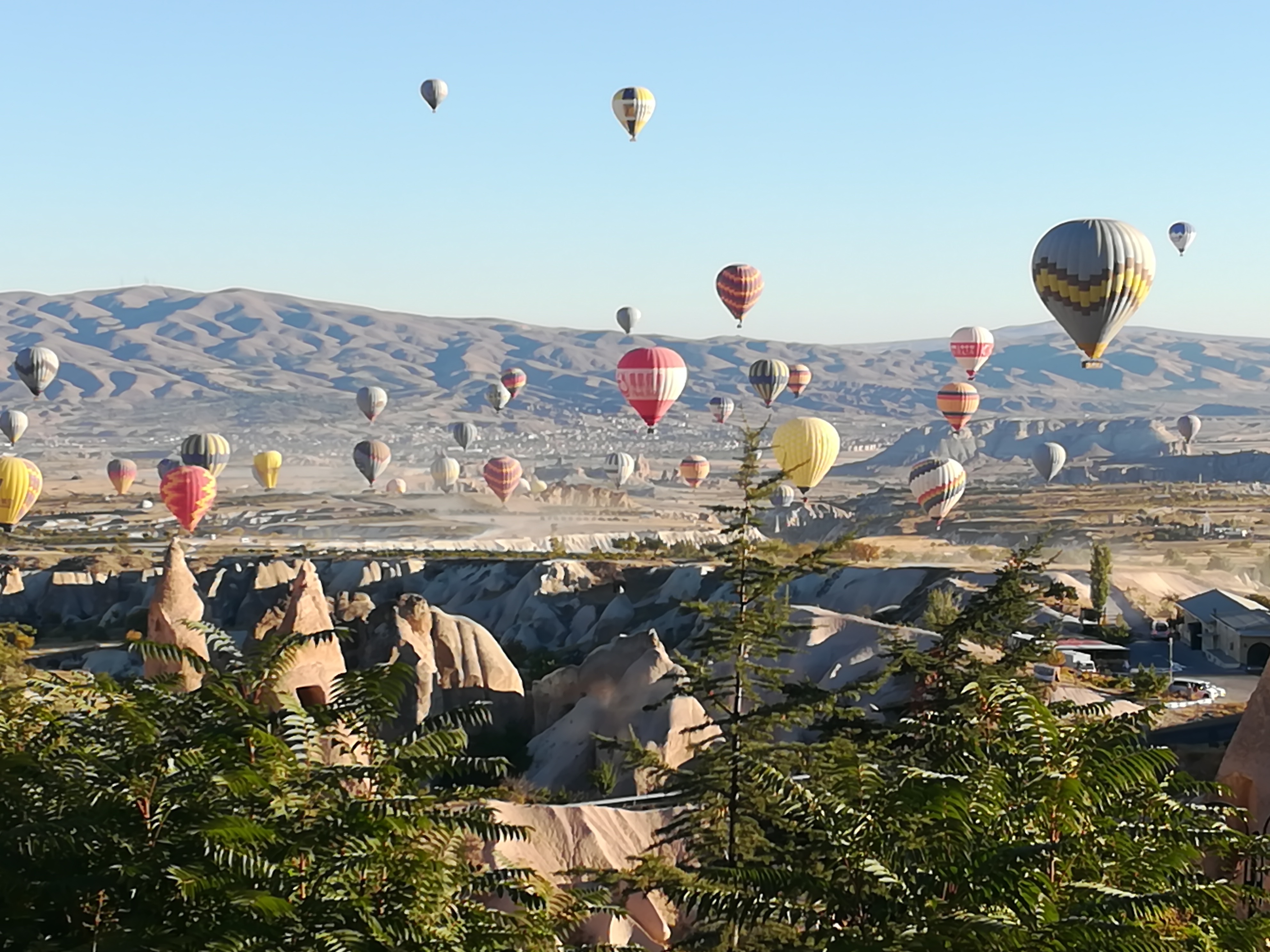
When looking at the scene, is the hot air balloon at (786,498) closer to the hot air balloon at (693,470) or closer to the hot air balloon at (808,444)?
the hot air balloon at (693,470)

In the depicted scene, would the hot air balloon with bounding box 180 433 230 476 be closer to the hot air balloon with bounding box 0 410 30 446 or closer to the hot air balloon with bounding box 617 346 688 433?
the hot air balloon with bounding box 617 346 688 433

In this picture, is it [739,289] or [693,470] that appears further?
[693,470]

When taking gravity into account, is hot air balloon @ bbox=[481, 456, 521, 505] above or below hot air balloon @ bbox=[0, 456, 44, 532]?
below

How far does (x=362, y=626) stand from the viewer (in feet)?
135

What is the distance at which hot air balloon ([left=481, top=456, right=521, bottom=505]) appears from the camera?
11681cm

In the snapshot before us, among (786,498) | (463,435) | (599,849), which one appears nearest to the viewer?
(599,849)

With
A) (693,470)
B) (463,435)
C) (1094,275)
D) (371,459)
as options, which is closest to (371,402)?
(463,435)

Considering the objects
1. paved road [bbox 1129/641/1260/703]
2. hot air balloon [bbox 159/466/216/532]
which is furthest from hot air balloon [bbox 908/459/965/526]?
hot air balloon [bbox 159/466/216/532]

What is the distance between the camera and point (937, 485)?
8044 cm

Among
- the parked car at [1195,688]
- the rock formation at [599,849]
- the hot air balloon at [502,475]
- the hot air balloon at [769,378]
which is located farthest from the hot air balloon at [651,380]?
the hot air balloon at [502,475]

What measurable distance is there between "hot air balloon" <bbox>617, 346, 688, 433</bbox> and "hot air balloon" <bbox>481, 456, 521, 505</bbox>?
2030 inches

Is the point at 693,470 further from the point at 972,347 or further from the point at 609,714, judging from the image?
the point at 609,714

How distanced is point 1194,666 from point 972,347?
175ft

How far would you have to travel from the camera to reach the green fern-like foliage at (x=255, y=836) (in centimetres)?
704
